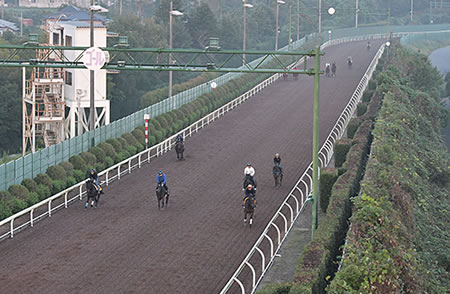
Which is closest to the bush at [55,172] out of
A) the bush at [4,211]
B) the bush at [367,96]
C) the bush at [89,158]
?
the bush at [89,158]

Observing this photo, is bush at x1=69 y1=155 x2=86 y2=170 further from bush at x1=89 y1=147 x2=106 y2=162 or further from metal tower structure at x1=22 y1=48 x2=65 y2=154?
metal tower structure at x1=22 y1=48 x2=65 y2=154

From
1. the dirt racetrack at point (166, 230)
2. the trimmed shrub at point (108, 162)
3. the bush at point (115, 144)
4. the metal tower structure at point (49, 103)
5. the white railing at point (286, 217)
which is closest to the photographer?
the white railing at point (286, 217)

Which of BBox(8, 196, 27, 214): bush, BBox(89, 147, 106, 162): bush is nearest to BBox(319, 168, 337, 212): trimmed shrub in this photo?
BBox(8, 196, 27, 214): bush

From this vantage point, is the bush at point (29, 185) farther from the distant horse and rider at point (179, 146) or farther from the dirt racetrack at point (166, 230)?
the distant horse and rider at point (179, 146)

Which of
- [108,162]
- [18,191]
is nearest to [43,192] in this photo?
[18,191]

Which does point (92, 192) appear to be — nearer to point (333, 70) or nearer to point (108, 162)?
point (108, 162)

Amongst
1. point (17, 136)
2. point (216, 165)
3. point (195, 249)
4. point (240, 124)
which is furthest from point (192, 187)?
point (17, 136)

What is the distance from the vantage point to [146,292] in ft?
55.8

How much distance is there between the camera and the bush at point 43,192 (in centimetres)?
2473

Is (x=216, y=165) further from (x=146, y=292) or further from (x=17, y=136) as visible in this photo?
(x=17, y=136)

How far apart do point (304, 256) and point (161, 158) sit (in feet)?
52.3

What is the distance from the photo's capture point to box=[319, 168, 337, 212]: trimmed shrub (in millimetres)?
24406

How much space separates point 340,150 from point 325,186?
529 centimetres

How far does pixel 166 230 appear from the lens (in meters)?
22.0
